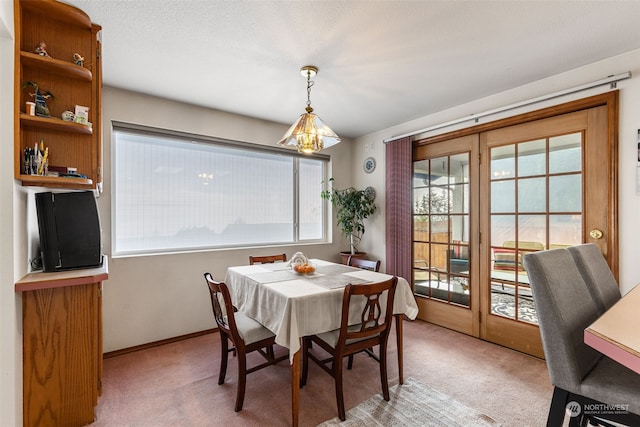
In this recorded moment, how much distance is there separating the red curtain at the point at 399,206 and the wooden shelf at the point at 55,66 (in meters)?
3.13

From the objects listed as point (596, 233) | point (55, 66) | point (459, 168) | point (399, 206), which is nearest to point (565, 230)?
point (596, 233)

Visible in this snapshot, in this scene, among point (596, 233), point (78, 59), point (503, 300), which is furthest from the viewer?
point (503, 300)

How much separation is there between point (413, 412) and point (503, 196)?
2168 millimetres

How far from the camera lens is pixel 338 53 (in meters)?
2.21

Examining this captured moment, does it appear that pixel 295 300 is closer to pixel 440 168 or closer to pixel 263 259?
pixel 263 259

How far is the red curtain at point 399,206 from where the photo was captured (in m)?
3.72

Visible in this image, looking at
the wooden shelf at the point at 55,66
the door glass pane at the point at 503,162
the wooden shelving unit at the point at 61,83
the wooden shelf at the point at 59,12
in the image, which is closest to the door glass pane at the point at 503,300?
the door glass pane at the point at 503,162

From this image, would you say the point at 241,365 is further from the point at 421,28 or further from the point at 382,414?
the point at 421,28

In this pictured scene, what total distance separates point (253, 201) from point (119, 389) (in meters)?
2.24

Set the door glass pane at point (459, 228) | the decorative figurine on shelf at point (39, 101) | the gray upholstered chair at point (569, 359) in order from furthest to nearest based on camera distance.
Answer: the door glass pane at point (459, 228)
the decorative figurine on shelf at point (39, 101)
the gray upholstered chair at point (569, 359)

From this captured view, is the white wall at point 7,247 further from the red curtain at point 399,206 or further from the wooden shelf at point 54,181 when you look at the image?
the red curtain at point 399,206

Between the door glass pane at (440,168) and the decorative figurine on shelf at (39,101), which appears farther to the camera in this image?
the door glass pane at (440,168)

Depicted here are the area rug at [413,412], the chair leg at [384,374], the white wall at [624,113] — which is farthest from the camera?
the white wall at [624,113]

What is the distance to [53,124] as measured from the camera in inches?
67.5
